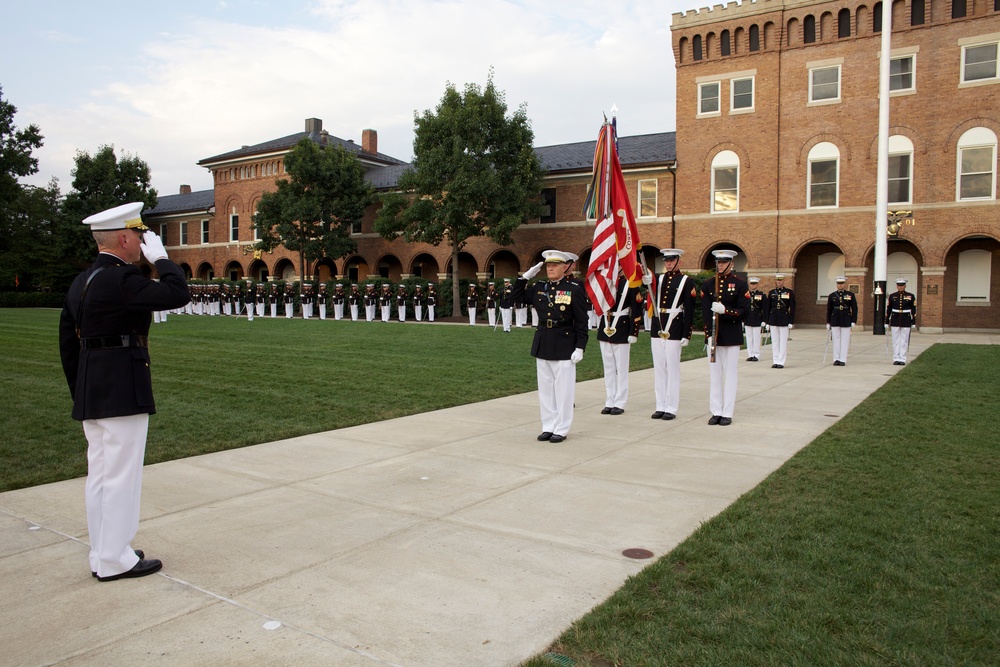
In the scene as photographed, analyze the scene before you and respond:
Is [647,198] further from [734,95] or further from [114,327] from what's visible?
[114,327]

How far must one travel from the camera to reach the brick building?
29.3 m

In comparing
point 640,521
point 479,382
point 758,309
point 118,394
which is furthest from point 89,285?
point 758,309

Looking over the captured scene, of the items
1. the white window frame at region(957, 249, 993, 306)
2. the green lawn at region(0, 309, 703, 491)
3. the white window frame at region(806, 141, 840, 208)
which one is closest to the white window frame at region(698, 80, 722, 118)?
the white window frame at region(806, 141, 840, 208)

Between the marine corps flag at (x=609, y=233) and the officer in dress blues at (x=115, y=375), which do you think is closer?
the officer in dress blues at (x=115, y=375)

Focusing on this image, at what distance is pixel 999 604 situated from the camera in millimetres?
3770

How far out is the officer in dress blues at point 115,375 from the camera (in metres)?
4.23

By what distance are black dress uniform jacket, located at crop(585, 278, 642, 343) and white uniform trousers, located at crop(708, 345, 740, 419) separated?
1350 millimetres

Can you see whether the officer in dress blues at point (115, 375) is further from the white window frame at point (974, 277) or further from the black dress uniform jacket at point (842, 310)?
the white window frame at point (974, 277)

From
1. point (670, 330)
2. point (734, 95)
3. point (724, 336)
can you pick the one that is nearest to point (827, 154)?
point (734, 95)

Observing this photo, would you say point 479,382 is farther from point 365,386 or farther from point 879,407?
point 879,407

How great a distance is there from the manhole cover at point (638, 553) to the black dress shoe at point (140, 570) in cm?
285

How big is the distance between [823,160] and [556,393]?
2833 centimetres

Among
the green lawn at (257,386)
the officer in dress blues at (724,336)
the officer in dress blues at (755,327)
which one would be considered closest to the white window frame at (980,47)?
the officer in dress blues at (755,327)

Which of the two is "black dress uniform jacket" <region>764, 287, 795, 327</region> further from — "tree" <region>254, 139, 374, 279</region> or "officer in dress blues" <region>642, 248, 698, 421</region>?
"tree" <region>254, 139, 374, 279</region>
